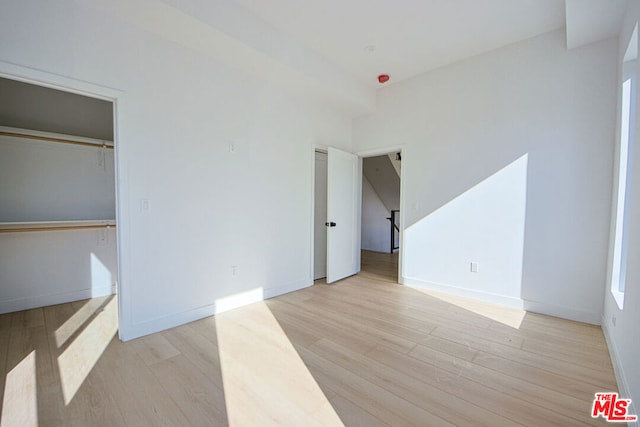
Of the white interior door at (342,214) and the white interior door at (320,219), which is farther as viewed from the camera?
the white interior door at (320,219)

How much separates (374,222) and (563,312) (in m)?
4.50

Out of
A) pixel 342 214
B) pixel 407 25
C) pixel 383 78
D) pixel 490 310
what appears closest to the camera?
pixel 407 25

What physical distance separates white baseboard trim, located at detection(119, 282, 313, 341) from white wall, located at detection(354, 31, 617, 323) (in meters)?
2.01

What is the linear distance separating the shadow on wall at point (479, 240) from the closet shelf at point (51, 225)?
13.6 ft

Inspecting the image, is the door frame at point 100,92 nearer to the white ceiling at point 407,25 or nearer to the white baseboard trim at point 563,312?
the white ceiling at point 407,25

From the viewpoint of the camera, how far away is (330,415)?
1488 mm

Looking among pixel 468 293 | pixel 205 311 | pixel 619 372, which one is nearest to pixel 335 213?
pixel 468 293

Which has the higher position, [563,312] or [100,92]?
[100,92]

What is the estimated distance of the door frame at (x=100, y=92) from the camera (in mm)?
1838

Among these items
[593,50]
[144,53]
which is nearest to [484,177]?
[593,50]

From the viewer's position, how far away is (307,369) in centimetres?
191

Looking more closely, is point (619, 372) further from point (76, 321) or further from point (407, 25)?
point (76, 321)

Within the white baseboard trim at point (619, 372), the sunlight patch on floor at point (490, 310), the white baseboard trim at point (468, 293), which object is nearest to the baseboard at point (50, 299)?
the white baseboard trim at point (468, 293)

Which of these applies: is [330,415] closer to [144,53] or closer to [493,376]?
[493,376]
